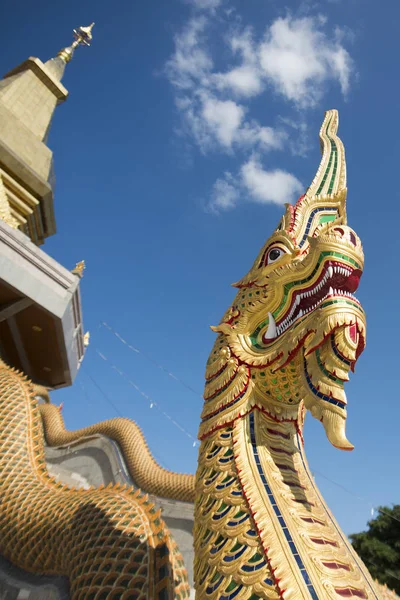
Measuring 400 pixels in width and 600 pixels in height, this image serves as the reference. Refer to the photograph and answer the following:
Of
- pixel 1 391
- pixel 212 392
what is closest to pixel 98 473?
pixel 1 391

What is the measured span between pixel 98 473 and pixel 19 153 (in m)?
8.15

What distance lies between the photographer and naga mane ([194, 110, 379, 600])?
6.10 feet

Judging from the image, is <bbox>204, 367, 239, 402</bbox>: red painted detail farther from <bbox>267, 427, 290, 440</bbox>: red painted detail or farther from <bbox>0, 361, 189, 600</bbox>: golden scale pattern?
<bbox>0, 361, 189, 600</bbox>: golden scale pattern

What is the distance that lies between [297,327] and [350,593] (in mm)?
1235

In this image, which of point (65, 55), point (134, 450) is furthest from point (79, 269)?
point (65, 55)

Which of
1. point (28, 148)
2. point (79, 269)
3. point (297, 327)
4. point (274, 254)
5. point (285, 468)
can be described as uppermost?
point (28, 148)

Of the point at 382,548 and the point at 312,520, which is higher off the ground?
the point at 382,548

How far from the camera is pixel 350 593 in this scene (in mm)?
1774

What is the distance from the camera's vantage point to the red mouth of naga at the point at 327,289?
2354 millimetres

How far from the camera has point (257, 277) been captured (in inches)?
117

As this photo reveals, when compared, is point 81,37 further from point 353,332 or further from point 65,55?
point 353,332

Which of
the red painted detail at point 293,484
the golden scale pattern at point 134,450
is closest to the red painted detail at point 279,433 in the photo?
the red painted detail at point 293,484

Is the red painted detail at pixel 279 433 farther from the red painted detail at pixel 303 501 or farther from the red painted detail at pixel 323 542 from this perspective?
the red painted detail at pixel 323 542

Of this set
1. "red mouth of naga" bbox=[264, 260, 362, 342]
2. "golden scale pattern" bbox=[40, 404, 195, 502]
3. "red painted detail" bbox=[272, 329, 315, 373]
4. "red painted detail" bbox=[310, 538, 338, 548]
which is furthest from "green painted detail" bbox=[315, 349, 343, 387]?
"golden scale pattern" bbox=[40, 404, 195, 502]
